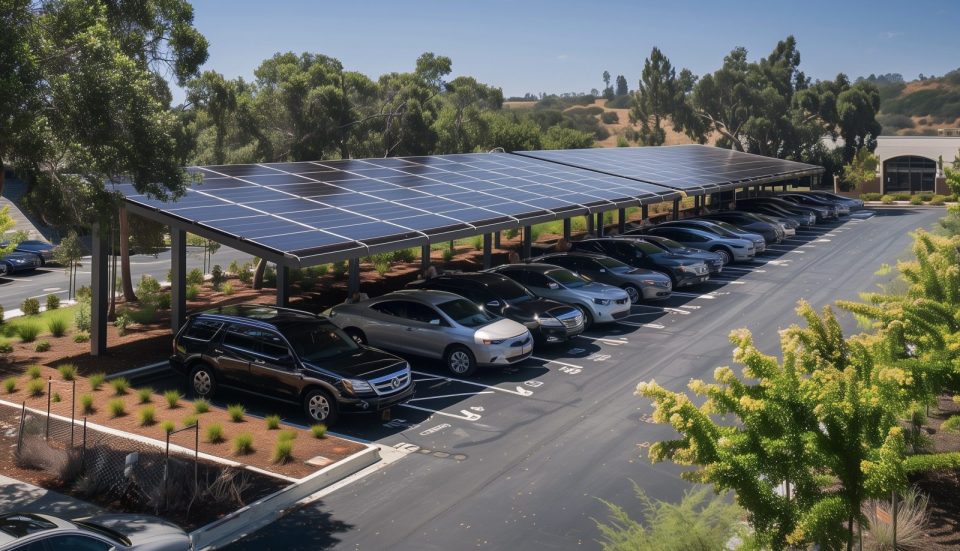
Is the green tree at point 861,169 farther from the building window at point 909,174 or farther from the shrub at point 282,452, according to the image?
the shrub at point 282,452

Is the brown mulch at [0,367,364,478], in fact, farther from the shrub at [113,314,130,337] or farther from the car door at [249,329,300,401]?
the shrub at [113,314,130,337]

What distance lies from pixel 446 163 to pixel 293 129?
1546 centimetres

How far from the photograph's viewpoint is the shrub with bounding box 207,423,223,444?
553 inches

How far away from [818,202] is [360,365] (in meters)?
39.6

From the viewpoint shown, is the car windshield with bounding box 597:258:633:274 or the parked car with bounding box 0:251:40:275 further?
the parked car with bounding box 0:251:40:275

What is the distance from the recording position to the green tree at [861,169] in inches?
2625

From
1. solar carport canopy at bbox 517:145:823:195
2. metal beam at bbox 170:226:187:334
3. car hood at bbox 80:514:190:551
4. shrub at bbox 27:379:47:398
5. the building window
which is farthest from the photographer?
the building window

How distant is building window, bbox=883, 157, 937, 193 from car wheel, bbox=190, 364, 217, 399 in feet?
218

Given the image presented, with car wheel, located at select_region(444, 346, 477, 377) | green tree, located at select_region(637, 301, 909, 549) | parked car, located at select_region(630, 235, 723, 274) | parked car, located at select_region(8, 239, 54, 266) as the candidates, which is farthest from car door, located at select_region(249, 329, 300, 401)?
parked car, located at select_region(8, 239, 54, 266)

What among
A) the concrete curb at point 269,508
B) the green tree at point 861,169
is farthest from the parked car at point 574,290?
the green tree at point 861,169

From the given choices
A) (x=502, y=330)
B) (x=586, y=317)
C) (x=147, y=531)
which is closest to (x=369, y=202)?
(x=586, y=317)

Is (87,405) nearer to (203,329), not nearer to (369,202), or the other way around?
(203,329)

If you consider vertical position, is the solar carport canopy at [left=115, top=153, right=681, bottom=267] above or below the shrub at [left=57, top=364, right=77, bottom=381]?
above

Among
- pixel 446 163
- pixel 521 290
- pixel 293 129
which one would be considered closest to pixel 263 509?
pixel 521 290
